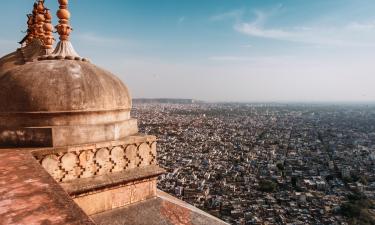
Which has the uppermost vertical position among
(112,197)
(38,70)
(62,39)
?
(62,39)

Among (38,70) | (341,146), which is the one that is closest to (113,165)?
(38,70)

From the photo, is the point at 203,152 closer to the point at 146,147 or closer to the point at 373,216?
the point at 373,216

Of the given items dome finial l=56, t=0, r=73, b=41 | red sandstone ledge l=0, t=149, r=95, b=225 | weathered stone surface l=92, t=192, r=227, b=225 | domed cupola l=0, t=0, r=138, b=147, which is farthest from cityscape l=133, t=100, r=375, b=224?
red sandstone ledge l=0, t=149, r=95, b=225

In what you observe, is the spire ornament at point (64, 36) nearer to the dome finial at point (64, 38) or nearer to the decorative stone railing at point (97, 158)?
the dome finial at point (64, 38)

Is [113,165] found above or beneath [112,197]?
above

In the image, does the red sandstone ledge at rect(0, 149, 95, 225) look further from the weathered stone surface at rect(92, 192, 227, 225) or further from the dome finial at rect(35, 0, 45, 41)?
the dome finial at rect(35, 0, 45, 41)

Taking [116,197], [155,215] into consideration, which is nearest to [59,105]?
[116,197]

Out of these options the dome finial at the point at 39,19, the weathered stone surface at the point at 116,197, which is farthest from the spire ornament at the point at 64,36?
the dome finial at the point at 39,19
